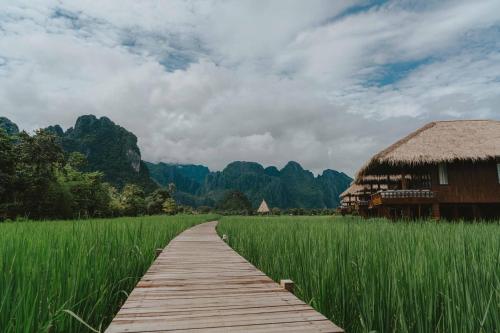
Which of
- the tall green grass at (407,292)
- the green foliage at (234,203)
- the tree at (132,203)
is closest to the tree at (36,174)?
the tree at (132,203)

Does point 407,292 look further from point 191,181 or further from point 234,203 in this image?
point 191,181

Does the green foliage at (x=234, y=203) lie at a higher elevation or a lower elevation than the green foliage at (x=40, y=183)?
lower

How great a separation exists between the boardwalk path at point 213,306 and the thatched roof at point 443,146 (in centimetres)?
1126

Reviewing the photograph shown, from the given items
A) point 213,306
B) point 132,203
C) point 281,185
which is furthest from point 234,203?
point 213,306

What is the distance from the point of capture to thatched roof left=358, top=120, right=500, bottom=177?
12.0 m

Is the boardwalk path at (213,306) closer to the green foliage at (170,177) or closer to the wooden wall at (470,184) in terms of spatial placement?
the wooden wall at (470,184)

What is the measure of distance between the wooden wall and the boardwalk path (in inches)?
488

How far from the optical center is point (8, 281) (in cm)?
133

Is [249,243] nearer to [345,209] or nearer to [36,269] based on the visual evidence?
[36,269]

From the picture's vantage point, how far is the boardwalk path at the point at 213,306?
1406mm

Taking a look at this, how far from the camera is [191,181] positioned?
128250mm

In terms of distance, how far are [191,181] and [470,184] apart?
12043 centimetres

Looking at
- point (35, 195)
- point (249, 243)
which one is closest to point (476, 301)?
point (249, 243)

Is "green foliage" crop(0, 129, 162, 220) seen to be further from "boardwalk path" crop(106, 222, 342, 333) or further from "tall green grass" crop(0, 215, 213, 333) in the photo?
"boardwalk path" crop(106, 222, 342, 333)
